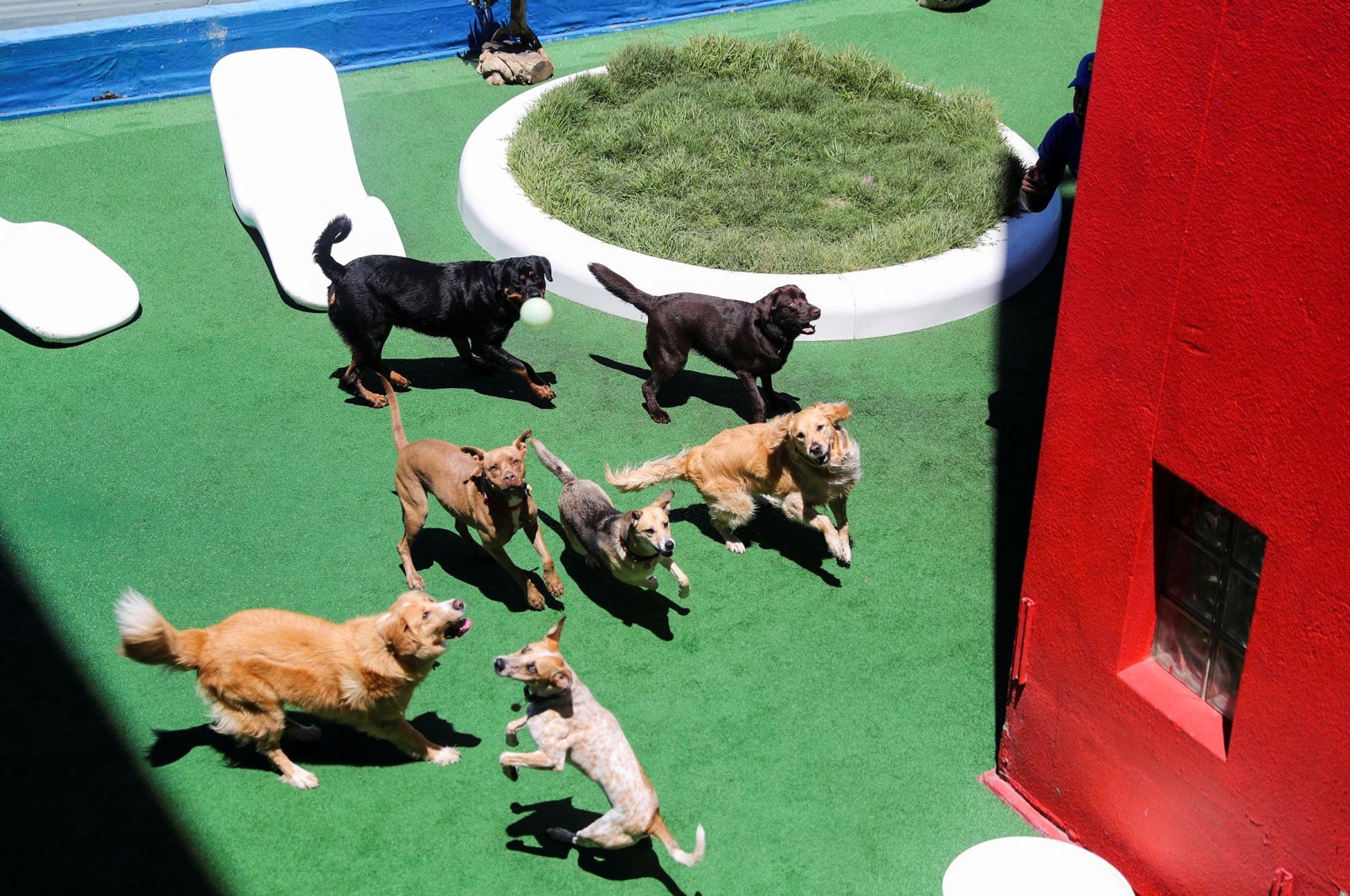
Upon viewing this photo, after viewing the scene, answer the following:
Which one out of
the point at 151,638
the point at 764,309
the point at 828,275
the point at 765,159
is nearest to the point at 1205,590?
the point at 764,309

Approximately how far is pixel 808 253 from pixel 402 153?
4.57 m

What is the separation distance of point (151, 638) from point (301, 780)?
104 centimetres

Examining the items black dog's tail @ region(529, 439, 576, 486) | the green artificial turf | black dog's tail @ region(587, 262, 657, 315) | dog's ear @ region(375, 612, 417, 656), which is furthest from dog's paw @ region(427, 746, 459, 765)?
black dog's tail @ region(587, 262, 657, 315)

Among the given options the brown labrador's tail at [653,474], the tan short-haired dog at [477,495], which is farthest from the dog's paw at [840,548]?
the tan short-haired dog at [477,495]

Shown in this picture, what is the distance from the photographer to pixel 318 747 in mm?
5867

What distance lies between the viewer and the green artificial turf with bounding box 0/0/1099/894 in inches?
213

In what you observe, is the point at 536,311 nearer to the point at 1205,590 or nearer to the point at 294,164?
the point at 294,164

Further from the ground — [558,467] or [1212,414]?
[1212,414]

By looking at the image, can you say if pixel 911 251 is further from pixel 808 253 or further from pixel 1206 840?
pixel 1206 840

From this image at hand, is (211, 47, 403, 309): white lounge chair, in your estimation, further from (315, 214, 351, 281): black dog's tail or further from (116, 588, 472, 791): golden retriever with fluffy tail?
(116, 588, 472, 791): golden retriever with fluffy tail

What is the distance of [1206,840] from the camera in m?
4.73

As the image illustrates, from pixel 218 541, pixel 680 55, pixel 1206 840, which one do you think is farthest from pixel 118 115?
pixel 1206 840

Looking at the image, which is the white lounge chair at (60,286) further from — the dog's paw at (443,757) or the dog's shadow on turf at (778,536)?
the dog's paw at (443,757)

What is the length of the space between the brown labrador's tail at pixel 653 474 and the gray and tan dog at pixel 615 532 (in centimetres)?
46
